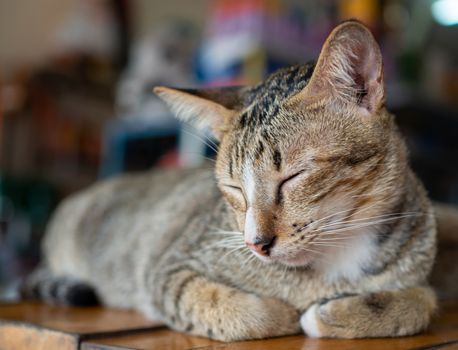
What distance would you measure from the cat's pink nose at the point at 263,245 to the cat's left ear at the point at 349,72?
0.89 ft

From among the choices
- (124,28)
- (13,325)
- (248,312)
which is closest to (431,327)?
(248,312)

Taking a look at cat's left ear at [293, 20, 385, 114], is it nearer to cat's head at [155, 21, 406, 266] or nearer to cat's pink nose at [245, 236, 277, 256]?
cat's head at [155, 21, 406, 266]

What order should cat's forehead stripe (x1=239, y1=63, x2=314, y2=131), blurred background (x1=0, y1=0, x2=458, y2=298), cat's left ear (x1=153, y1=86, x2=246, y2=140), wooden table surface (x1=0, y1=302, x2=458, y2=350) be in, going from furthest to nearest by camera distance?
blurred background (x1=0, y1=0, x2=458, y2=298)
cat's left ear (x1=153, y1=86, x2=246, y2=140)
cat's forehead stripe (x1=239, y1=63, x2=314, y2=131)
wooden table surface (x1=0, y1=302, x2=458, y2=350)

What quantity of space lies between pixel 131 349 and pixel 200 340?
0.18m

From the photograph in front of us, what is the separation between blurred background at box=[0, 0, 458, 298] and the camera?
2.68 metres

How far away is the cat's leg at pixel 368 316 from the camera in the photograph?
106 cm

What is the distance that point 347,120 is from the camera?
1110 mm

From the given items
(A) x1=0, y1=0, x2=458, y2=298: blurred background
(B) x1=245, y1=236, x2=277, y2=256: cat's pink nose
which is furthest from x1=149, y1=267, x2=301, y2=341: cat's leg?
(A) x1=0, y1=0, x2=458, y2=298: blurred background

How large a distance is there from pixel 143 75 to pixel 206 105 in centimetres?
189

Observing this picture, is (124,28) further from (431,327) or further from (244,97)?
(431,327)

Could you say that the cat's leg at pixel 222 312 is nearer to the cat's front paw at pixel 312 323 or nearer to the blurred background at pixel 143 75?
the cat's front paw at pixel 312 323

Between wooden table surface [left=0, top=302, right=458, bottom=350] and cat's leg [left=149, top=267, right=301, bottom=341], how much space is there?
2cm

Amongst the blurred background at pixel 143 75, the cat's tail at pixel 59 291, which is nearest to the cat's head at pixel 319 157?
the cat's tail at pixel 59 291

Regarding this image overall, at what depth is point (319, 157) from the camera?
1.06 metres
